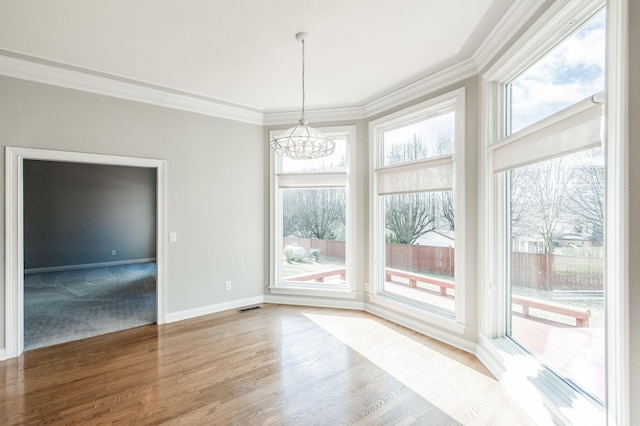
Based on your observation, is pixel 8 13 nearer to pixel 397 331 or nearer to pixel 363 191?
pixel 363 191

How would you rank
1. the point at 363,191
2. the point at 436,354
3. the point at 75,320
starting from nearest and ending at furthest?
the point at 436,354 < the point at 75,320 < the point at 363,191

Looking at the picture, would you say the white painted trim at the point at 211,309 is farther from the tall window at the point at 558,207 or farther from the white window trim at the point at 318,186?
the tall window at the point at 558,207

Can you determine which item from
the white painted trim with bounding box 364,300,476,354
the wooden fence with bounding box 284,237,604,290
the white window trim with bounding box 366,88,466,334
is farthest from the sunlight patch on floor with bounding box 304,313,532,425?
the wooden fence with bounding box 284,237,604,290

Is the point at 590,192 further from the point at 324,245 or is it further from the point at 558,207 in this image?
the point at 324,245

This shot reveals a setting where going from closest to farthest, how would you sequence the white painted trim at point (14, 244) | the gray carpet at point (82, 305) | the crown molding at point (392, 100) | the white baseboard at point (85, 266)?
the white painted trim at point (14, 244) → the crown molding at point (392, 100) → the gray carpet at point (82, 305) → the white baseboard at point (85, 266)

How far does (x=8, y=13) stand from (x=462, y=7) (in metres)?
3.38

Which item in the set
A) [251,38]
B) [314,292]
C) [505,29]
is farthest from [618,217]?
[314,292]

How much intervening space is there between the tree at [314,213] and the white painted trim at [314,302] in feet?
3.04

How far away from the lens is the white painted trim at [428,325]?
121 inches

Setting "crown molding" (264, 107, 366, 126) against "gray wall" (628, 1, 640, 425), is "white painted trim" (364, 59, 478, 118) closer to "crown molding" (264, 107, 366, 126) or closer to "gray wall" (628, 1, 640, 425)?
"crown molding" (264, 107, 366, 126)

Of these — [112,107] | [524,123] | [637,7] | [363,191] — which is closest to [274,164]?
[363,191]

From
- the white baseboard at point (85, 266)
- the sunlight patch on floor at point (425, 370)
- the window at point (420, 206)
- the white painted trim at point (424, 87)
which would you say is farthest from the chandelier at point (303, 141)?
the white baseboard at point (85, 266)

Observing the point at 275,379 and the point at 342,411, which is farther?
the point at 275,379

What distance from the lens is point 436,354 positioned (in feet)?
9.70
